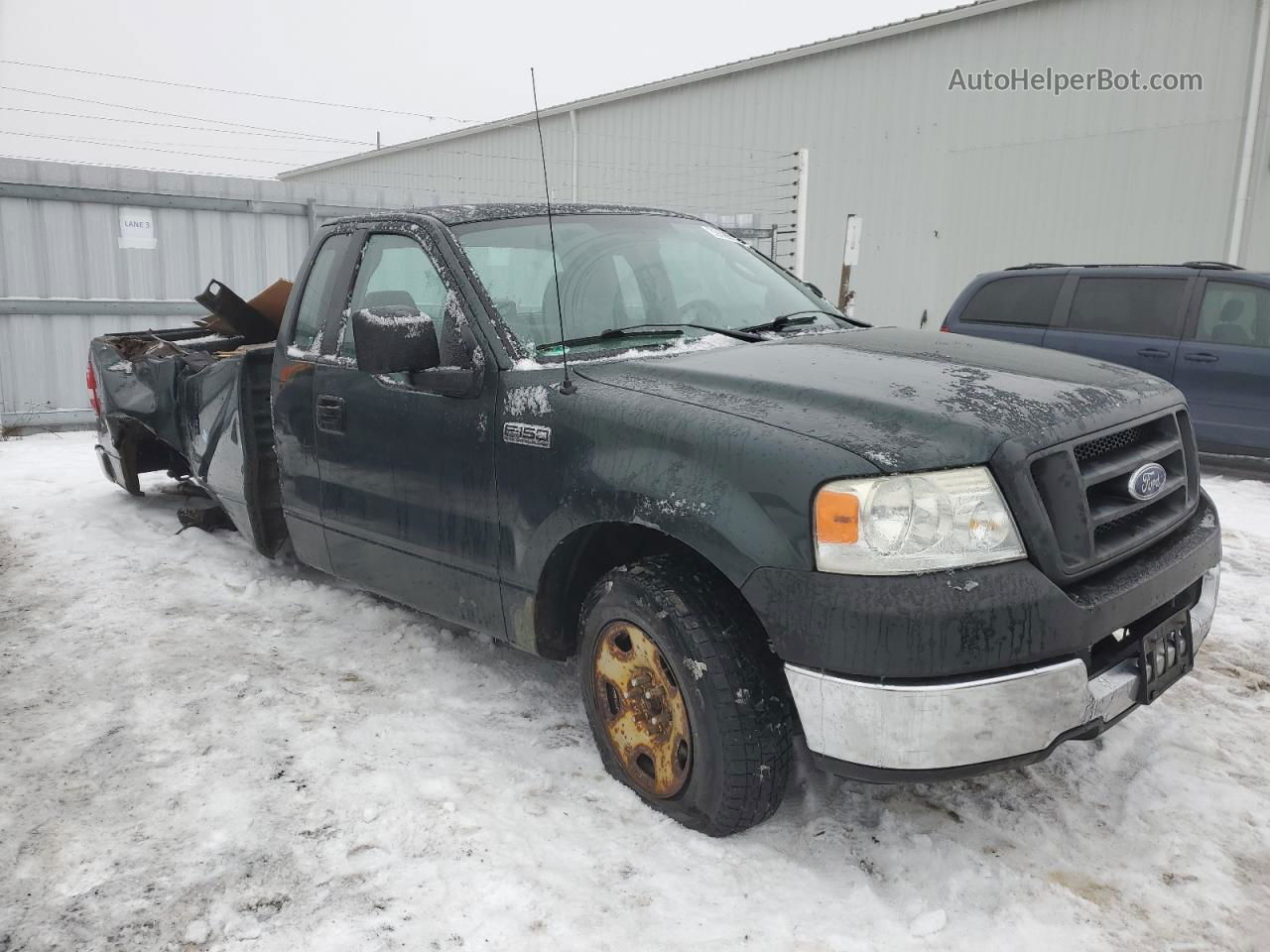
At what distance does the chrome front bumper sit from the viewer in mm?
2195

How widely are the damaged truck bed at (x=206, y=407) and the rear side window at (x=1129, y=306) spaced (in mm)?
6458

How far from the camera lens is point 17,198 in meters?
8.90

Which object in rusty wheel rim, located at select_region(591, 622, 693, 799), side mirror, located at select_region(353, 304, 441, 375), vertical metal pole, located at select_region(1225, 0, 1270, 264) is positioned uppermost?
vertical metal pole, located at select_region(1225, 0, 1270, 264)

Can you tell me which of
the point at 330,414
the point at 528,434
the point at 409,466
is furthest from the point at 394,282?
the point at 528,434

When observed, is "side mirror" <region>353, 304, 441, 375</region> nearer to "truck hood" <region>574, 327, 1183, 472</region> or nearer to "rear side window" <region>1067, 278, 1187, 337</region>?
"truck hood" <region>574, 327, 1183, 472</region>

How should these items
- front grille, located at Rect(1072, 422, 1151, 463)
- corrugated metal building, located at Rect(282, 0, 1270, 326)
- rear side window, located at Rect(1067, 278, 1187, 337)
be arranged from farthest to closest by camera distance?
1. corrugated metal building, located at Rect(282, 0, 1270, 326)
2. rear side window, located at Rect(1067, 278, 1187, 337)
3. front grille, located at Rect(1072, 422, 1151, 463)

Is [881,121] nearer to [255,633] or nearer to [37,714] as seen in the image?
[255,633]

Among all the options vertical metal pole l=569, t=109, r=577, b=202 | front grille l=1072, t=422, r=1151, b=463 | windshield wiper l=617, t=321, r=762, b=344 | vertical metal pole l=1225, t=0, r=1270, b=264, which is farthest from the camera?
vertical metal pole l=569, t=109, r=577, b=202

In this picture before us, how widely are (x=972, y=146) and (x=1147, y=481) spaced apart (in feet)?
38.2

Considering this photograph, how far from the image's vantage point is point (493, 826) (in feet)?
8.93

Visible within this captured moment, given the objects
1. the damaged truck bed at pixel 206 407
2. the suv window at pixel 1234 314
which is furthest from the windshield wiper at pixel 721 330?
the suv window at pixel 1234 314

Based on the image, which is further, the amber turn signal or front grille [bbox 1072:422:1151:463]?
front grille [bbox 1072:422:1151:463]

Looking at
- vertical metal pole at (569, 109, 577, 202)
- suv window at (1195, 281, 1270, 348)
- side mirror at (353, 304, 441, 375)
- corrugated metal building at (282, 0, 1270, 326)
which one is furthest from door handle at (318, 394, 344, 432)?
vertical metal pole at (569, 109, 577, 202)

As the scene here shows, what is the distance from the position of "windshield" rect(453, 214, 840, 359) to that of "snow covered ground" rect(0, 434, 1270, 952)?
1.41 m
